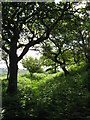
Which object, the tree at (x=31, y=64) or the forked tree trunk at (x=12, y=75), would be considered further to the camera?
the tree at (x=31, y=64)

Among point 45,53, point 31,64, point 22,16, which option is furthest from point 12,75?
point 31,64

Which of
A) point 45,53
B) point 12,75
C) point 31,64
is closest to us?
point 12,75

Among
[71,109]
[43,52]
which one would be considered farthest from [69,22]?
[71,109]

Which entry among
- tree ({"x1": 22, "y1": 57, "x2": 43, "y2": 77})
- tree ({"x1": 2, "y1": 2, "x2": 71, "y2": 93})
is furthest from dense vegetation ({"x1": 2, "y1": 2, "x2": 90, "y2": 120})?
tree ({"x1": 22, "y1": 57, "x2": 43, "y2": 77})

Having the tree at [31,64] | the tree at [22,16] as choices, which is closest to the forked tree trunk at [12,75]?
the tree at [22,16]

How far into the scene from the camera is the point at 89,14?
465 inches

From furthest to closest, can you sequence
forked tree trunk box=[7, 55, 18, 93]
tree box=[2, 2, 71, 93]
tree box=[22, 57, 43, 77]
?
tree box=[22, 57, 43, 77] → forked tree trunk box=[7, 55, 18, 93] → tree box=[2, 2, 71, 93]

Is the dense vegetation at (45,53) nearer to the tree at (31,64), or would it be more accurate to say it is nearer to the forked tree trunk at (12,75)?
the forked tree trunk at (12,75)

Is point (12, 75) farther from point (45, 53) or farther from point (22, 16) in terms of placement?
point (45, 53)

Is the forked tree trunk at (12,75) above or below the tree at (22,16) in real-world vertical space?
below

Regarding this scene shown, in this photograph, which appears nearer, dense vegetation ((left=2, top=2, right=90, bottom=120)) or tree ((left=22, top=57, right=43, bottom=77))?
dense vegetation ((left=2, top=2, right=90, bottom=120))

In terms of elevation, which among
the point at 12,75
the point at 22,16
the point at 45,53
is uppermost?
the point at 22,16

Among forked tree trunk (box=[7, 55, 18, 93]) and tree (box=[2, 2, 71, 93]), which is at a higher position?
tree (box=[2, 2, 71, 93])

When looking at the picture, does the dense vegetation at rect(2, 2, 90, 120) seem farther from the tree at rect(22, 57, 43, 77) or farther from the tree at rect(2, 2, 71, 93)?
the tree at rect(22, 57, 43, 77)
